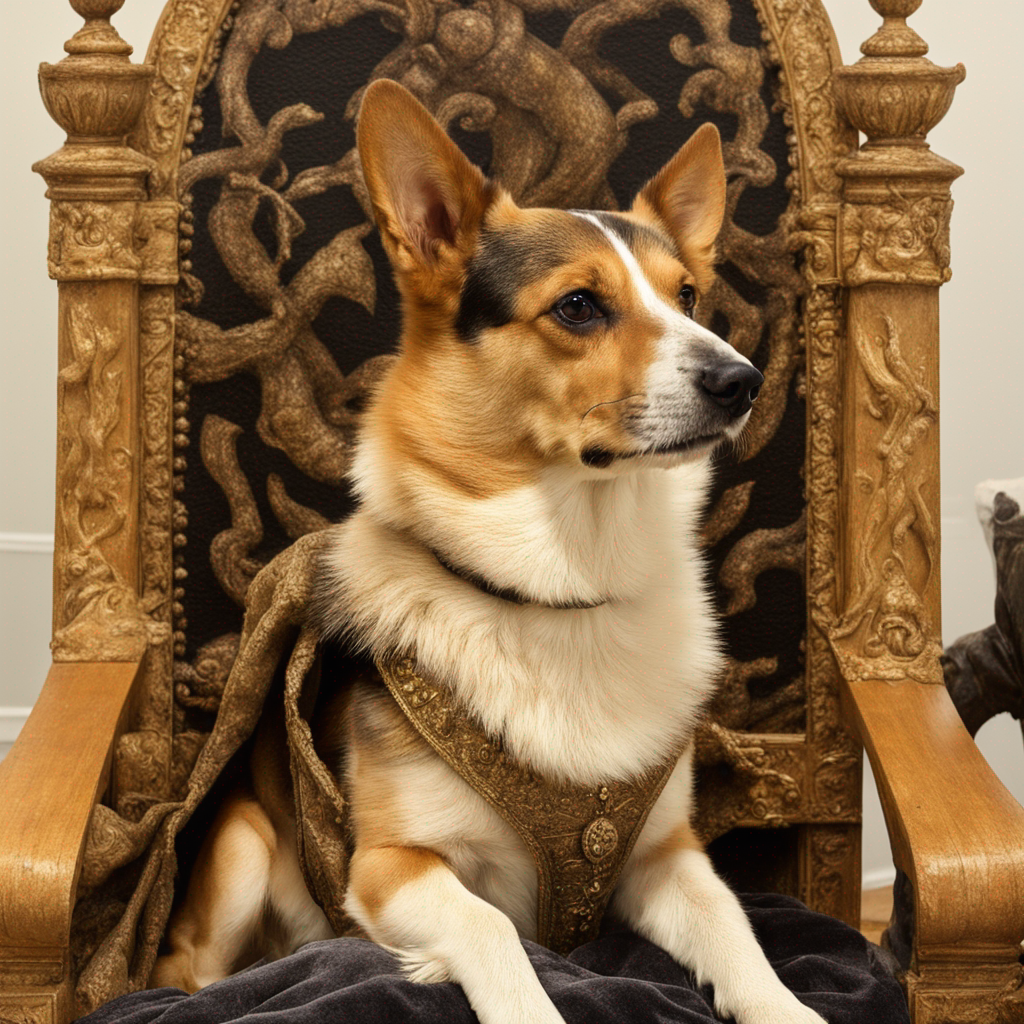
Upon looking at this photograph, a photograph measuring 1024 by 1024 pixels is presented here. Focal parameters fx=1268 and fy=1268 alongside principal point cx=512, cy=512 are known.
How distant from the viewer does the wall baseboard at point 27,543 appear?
9.84 feet

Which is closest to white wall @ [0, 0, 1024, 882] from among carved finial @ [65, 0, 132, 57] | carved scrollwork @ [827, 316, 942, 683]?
carved finial @ [65, 0, 132, 57]

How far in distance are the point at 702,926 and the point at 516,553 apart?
0.52m

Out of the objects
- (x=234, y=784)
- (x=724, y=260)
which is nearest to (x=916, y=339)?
(x=724, y=260)

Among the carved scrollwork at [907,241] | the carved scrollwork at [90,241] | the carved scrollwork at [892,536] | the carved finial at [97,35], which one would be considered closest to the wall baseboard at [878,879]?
A: the carved scrollwork at [892,536]

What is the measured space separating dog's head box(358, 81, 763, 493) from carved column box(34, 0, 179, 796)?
0.48 m

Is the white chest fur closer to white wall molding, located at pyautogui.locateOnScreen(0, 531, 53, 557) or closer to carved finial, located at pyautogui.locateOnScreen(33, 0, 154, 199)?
carved finial, located at pyautogui.locateOnScreen(33, 0, 154, 199)

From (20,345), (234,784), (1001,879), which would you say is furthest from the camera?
(20,345)

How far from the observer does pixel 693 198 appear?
6.14 ft

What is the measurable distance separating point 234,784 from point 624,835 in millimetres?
633

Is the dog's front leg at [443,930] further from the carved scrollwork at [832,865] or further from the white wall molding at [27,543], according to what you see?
the white wall molding at [27,543]

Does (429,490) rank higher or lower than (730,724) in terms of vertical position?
higher

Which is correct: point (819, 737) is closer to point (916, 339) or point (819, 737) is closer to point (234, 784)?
point (916, 339)

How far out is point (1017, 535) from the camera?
6.72ft

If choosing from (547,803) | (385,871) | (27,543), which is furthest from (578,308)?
(27,543)
